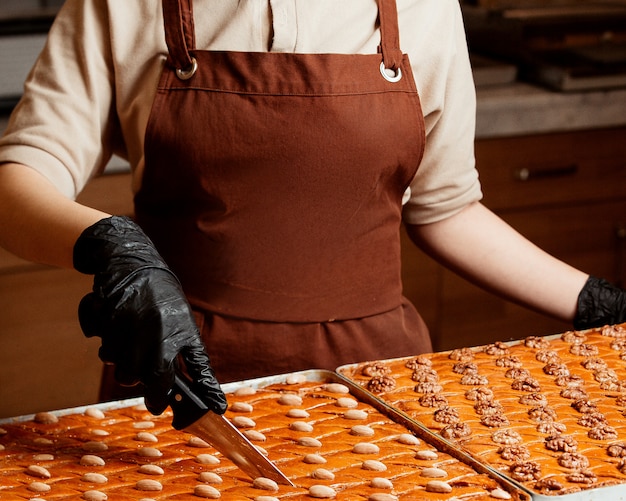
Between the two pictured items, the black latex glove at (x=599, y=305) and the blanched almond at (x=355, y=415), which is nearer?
the blanched almond at (x=355, y=415)

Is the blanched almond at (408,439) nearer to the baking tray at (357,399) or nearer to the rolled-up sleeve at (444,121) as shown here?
the baking tray at (357,399)

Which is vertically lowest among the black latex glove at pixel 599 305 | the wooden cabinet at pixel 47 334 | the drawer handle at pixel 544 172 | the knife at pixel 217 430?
the wooden cabinet at pixel 47 334

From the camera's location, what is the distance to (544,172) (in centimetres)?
295

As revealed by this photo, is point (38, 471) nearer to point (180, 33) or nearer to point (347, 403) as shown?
point (347, 403)

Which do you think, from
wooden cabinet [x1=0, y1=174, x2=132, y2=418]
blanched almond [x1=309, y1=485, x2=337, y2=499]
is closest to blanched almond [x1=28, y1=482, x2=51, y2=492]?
blanched almond [x1=309, y1=485, x2=337, y2=499]

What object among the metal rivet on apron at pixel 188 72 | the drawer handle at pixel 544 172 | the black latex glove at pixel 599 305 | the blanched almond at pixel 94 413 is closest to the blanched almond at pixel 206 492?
the blanched almond at pixel 94 413

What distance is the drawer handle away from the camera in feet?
9.63

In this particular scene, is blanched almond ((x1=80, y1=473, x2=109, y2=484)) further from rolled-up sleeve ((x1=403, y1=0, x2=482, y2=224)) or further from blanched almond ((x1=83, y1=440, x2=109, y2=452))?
rolled-up sleeve ((x1=403, y1=0, x2=482, y2=224))

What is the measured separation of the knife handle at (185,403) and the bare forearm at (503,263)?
2.11 ft

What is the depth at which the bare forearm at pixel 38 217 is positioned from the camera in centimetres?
118

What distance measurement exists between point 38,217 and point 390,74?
0.54 m

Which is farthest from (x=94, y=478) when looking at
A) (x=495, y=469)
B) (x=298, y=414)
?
(x=495, y=469)

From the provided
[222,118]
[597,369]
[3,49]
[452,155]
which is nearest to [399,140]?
[452,155]

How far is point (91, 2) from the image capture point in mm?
1403
